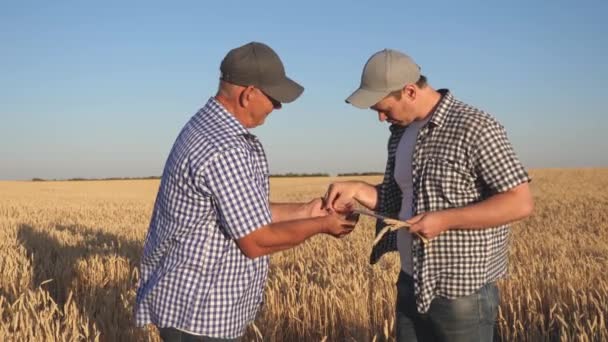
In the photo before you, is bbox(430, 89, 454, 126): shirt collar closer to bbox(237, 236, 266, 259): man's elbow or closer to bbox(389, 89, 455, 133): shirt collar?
bbox(389, 89, 455, 133): shirt collar

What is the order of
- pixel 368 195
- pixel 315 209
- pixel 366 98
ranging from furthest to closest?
pixel 315 209, pixel 368 195, pixel 366 98

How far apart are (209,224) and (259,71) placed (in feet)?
2.11

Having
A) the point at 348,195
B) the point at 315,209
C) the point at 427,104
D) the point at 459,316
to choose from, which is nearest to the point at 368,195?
the point at 348,195

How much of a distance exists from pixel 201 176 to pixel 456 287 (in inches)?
45.4

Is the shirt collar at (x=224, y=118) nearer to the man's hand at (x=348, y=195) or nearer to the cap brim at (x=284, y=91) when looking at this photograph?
the cap brim at (x=284, y=91)

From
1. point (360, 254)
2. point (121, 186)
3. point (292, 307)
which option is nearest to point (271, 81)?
point (292, 307)

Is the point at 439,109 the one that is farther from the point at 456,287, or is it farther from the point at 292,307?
the point at 292,307

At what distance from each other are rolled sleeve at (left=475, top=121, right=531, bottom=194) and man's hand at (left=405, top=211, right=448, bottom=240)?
247mm

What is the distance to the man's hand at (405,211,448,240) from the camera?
8.74ft

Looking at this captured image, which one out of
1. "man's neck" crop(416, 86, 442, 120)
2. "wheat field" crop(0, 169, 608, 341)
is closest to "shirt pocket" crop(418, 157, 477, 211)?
"man's neck" crop(416, 86, 442, 120)

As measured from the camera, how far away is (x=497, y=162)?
267 centimetres

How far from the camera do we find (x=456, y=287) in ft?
9.08

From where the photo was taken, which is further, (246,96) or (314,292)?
(314,292)

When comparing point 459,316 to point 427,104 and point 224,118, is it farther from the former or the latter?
point 224,118
